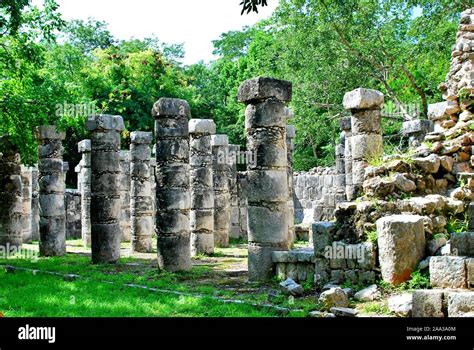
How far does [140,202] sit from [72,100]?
4.06m

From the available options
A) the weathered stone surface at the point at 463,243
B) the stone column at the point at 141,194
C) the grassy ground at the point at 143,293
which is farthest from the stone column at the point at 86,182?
the weathered stone surface at the point at 463,243

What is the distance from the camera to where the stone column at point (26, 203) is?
2308 centimetres

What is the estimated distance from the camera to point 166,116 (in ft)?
44.8

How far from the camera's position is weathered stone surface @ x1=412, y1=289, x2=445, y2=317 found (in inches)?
292

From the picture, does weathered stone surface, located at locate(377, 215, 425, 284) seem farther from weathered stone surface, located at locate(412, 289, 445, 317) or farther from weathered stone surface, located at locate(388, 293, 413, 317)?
weathered stone surface, located at locate(412, 289, 445, 317)

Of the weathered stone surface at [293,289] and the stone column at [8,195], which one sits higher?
the stone column at [8,195]

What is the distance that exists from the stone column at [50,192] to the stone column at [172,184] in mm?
4558

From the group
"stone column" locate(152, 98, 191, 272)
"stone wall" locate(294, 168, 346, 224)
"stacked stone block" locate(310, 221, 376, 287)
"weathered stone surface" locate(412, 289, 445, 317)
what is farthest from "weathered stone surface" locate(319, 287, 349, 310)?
"stone wall" locate(294, 168, 346, 224)

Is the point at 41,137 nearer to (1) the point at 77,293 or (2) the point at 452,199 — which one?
(1) the point at 77,293

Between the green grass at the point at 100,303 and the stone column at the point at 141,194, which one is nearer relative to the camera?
the green grass at the point at 100,303

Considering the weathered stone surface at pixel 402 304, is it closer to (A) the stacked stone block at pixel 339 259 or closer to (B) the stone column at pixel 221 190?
(A) the stacked stone block at pixel 339 259

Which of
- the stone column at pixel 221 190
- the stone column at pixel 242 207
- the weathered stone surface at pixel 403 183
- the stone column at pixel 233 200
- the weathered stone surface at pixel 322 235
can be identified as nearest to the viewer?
the weathered stone surface at pixel 403 183

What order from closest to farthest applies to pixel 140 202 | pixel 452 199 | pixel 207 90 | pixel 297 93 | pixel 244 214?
pixel 452 199 → pixel 140 202 → pixel 244 214 → pixel 297 93 → pixel 207 90

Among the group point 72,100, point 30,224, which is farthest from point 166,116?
point 30,224
